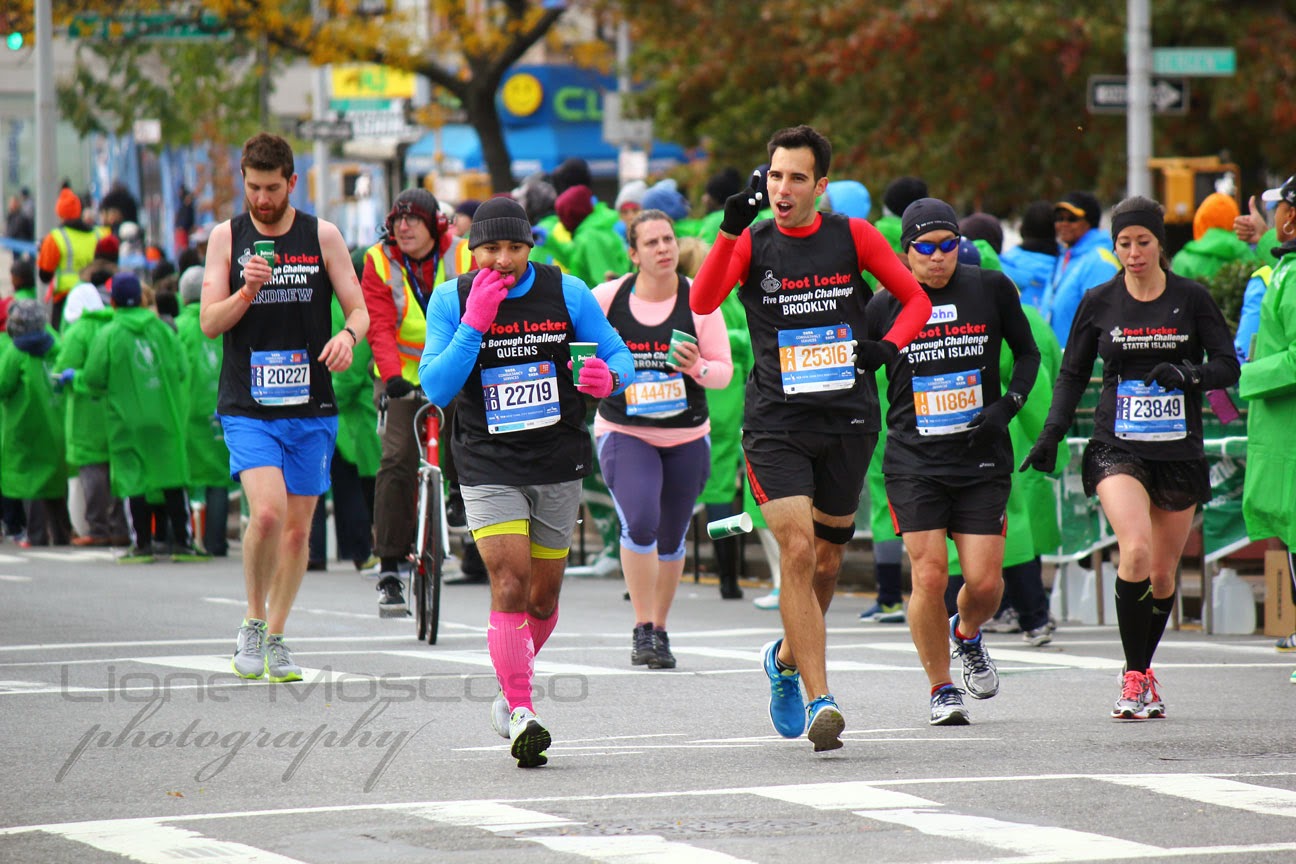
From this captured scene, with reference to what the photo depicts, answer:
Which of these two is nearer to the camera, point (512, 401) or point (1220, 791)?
point (1220, 791)

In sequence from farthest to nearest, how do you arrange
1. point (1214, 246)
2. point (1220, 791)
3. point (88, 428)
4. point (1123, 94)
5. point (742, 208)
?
point (1123, 94)
point (88, 428)
point (1214, 246)
point (742, 208)
point (1220, 791)

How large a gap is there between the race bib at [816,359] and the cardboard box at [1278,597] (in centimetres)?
498

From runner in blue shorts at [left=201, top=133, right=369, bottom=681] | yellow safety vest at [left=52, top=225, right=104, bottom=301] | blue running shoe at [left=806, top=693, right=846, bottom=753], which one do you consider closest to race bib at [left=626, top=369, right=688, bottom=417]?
runner in blue shorts at [left=201, top=133, right=369, bottom=681]

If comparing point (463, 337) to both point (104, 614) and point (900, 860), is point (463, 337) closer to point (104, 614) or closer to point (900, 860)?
point (900, 860)

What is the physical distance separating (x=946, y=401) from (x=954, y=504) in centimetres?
40

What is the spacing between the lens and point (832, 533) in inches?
336

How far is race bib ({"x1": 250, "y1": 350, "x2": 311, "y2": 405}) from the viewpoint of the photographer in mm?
10148

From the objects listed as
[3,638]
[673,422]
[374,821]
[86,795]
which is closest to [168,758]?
[86,795]

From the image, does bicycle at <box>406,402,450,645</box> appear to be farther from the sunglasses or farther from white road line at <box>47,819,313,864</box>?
white road line at <box>47,819,313,864</box>

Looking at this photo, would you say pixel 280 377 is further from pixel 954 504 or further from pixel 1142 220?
pixel 1142 220

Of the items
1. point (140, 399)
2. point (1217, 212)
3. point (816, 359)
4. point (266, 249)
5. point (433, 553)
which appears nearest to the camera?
Result: point (816, 359)

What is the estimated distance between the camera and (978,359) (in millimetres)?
9281

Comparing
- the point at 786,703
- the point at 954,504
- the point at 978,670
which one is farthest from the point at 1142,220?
the point at 786,703

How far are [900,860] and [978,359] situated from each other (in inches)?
137
